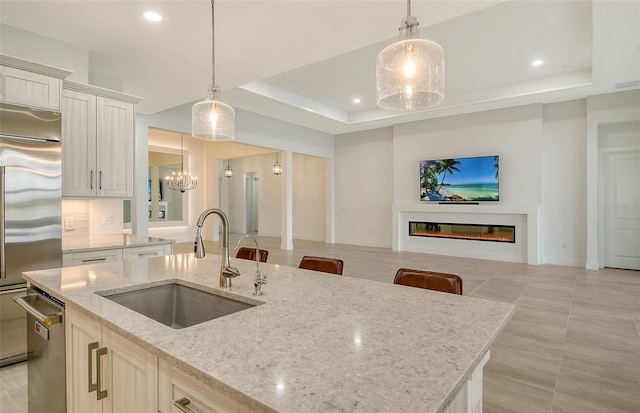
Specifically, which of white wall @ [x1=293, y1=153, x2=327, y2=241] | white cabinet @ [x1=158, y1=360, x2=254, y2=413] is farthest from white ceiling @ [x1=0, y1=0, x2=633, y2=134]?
white wall @ [x1=293, y1=153, x2=327, y2=241]

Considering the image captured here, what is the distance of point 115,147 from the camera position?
3.42 metres

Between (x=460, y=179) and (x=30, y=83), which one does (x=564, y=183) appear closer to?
(x=460, y=179)

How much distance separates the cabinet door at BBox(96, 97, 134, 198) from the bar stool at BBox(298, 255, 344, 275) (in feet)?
7.62

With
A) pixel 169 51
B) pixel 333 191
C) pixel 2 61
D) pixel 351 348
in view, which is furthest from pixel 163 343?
pixel 333 191

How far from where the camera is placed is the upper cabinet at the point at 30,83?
2.48 meters

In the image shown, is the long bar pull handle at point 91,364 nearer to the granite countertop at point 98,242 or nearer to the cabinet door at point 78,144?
the granite countertop at point 98,242

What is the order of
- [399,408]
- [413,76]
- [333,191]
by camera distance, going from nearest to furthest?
[399,408] < [413,76] < [333,191]

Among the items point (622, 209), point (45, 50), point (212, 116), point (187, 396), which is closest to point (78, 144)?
point (45, 50)

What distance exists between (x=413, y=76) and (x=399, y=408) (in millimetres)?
1402

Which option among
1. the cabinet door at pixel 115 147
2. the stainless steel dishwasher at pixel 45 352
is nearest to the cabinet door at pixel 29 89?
the cabinet door at pixel 115 147

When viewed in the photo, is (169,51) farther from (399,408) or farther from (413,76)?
(399,408)

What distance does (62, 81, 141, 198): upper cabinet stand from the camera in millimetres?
3078

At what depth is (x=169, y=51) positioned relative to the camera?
11.3 ft

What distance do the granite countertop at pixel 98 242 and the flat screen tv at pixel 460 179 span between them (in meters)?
5.80
